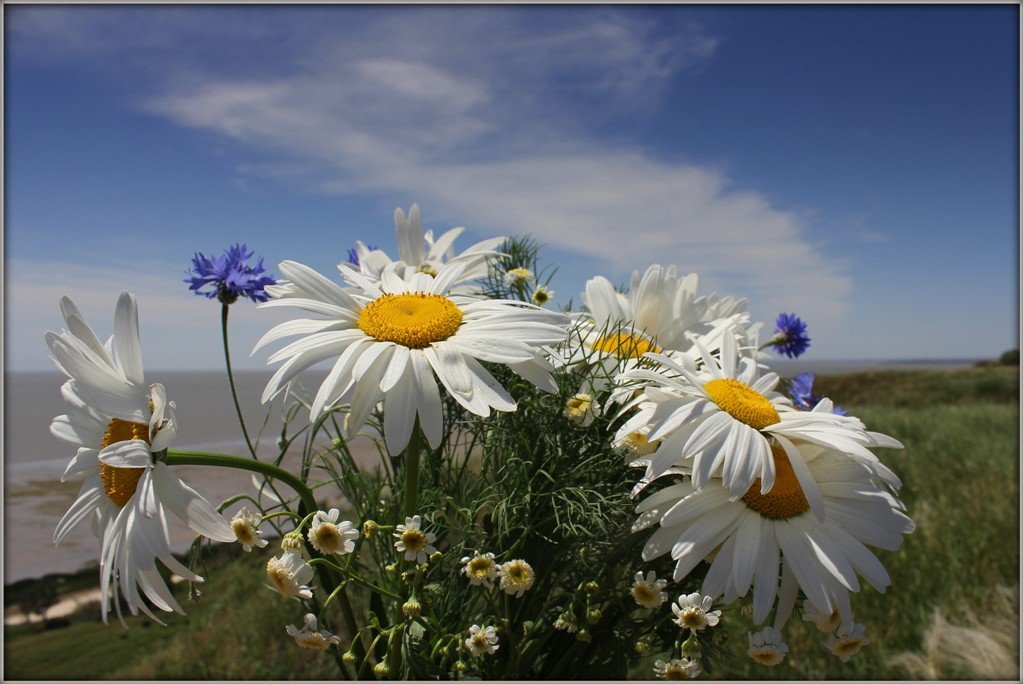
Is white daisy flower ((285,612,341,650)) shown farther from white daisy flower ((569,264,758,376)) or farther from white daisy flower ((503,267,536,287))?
white daisy flower ((503,267,536,287))

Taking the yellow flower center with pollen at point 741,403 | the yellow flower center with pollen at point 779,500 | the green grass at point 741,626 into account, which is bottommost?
the green grass at point 741,626

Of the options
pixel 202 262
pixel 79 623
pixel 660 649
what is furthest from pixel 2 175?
pixel 79 623

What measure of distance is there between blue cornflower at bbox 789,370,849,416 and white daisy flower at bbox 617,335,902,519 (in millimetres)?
142

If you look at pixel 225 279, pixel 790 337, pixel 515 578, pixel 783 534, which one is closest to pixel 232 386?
pixel 225 279

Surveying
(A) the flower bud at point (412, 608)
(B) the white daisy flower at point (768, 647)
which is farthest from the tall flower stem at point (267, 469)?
(B) the white daisy flower at point (768, 647)

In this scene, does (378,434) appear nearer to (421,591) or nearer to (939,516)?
(421,591)

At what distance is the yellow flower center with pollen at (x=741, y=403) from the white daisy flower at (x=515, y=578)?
0.23 meters

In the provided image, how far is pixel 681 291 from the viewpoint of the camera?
2.51ft

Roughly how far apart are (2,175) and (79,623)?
2.31m

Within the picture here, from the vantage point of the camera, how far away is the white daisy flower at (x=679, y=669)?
1.82 feet

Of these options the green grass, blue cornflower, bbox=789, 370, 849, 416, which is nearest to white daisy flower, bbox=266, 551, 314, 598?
blue cornflower, bbox=789, 370, 849, 416

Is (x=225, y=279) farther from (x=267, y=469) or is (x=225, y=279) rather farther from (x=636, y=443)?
(x=636, y=443)

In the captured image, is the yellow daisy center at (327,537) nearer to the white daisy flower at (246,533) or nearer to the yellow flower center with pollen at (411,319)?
the white daisy flower at (246,533)

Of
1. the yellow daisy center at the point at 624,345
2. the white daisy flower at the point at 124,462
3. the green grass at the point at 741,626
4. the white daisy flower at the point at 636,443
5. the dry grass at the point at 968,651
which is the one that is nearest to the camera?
the white daisy flower at the point at 124,462
